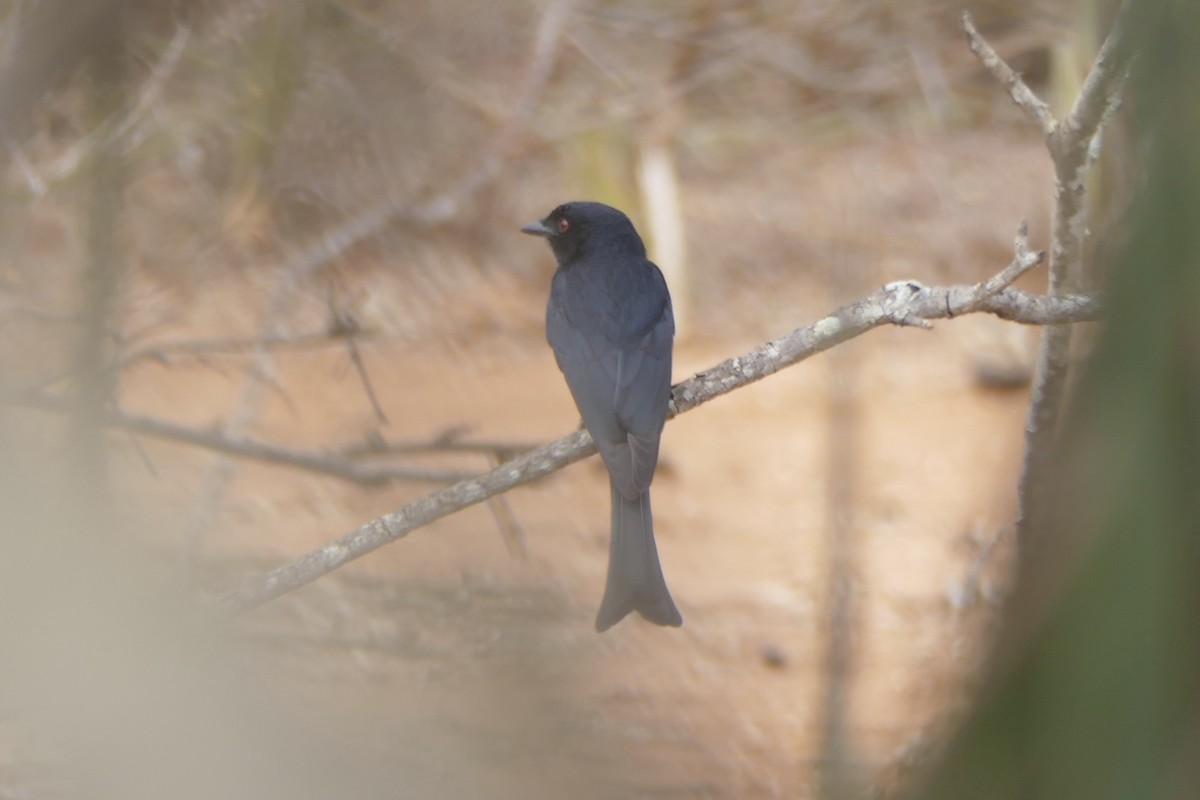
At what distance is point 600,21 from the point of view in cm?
798

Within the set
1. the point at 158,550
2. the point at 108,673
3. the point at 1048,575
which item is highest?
the point at 158,550

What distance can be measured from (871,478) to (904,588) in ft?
3.86

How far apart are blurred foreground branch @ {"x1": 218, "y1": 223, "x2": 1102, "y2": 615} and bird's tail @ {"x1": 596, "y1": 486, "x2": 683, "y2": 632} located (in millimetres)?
393

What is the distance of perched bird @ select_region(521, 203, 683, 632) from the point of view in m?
3.30

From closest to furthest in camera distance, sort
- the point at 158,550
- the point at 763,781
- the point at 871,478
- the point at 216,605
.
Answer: the point at 158,550 < the point at 216,605 < the point at 763,781 < the point at 871,478

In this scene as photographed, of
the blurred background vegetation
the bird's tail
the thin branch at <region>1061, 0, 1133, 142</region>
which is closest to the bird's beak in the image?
the blurred background vegetation

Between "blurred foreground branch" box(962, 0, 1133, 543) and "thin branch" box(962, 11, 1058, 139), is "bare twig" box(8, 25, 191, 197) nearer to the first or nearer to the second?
"thin branch" box(962, 11, 1058, 139)

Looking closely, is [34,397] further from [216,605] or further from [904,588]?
[904,588]

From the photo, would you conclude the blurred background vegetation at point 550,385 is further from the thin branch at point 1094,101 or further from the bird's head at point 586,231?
the bird's head at point 586,231

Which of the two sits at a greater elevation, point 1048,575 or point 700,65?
point 700,65

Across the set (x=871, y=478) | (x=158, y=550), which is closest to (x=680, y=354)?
(x=871, y=478)

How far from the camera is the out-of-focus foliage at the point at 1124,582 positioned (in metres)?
0.72

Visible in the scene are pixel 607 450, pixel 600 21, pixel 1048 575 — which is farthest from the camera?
pixel 600 21

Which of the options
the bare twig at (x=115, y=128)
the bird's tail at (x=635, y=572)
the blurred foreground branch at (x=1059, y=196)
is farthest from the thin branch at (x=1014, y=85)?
the bare twig at (x=115, y=128)
